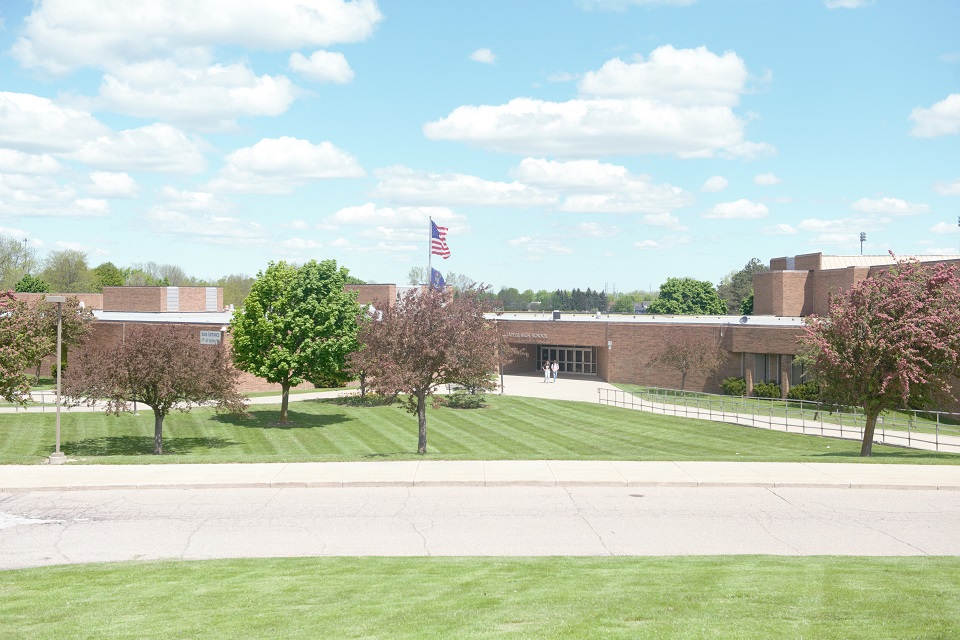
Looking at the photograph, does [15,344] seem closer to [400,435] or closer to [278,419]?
[278,419]

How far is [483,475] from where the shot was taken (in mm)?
19062

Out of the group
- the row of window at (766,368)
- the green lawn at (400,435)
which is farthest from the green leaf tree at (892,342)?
the row of window at (766,368)

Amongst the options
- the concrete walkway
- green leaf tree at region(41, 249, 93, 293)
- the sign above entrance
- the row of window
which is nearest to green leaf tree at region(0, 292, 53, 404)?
the concrete walkway

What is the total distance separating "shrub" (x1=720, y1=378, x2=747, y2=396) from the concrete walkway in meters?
33.1

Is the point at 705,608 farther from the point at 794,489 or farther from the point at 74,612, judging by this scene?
the point at 794,489

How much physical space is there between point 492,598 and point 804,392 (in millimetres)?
43052

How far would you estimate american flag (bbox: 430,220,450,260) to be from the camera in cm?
5078

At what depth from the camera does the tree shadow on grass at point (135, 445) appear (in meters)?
31.4

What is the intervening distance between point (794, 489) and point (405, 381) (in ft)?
37.6

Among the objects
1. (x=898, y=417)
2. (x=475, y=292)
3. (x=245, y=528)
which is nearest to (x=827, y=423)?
(x=898, y=417)

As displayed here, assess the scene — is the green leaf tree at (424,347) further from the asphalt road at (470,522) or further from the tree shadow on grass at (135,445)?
the tree shadow on grass at (135,445)

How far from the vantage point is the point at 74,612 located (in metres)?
10.2

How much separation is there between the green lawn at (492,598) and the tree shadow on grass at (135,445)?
20.4 meters

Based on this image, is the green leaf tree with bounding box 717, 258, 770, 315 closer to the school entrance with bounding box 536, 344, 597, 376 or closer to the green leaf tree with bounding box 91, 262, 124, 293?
the school entrance with bounding box 536, 344, 597, 376
